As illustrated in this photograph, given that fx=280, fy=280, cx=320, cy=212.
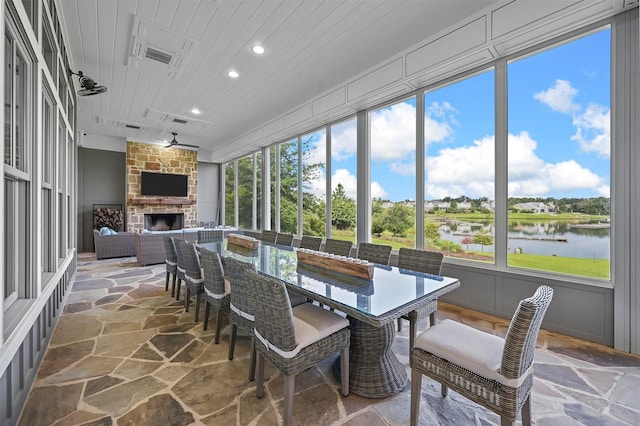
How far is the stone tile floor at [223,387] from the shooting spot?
1679mm

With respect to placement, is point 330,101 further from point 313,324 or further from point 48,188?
point 313,324

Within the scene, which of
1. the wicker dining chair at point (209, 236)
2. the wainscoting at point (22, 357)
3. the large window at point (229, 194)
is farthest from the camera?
the large window at point (229, 194)

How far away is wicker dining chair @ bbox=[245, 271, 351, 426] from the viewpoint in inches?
60.8

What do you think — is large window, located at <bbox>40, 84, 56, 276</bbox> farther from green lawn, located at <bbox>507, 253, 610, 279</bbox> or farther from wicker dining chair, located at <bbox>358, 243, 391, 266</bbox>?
green lawn, located at <bbox>507, 253, 610, 279</bbox>

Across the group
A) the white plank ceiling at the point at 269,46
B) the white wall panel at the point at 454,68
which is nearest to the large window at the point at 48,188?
the white plank ceiling at the point at 269,46

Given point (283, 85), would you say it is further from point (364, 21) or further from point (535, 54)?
point (535, 54)

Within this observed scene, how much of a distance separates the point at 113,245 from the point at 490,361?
7.64 meters

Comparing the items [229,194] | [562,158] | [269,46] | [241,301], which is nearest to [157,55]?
[269,46]

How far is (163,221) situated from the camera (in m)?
8.80

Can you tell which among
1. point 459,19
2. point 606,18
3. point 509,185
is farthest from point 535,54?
point 509,185

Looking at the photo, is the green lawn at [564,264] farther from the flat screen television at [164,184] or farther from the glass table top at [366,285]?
the flat screen television at [164,184]

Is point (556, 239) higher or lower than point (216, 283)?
higher

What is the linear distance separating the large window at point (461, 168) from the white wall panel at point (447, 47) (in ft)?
1.80

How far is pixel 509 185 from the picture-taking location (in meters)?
3.13
